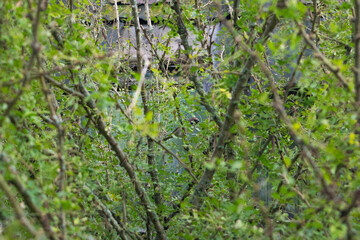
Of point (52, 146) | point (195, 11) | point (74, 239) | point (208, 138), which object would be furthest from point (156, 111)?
point (74, 239)

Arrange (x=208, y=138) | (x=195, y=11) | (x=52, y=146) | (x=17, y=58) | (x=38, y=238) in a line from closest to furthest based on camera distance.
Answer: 1. (x=38, y=238)
2. (x=17, y=58)
3. (x=52, y=146)
4. (x=195, y=11)
5. (x=208, y=138)

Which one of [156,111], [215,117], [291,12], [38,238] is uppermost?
[156,111]

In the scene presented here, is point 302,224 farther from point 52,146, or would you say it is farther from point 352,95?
point 52,146

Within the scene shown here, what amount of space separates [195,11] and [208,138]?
868 millimetres

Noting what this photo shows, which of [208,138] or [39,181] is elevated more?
[208,138]

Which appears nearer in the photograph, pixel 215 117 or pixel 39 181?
pixel 39 181

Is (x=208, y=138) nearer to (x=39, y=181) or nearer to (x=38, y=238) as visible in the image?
(x=39, y=181)

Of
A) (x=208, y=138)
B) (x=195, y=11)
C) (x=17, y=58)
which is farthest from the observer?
(x=208, y=138)

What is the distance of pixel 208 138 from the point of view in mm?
2445

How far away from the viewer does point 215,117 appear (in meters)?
2.14

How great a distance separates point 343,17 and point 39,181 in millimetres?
2285

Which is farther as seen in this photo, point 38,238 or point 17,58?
point 17,58

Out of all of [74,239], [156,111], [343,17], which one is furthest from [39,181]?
[343,17]

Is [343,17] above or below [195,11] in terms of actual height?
above
